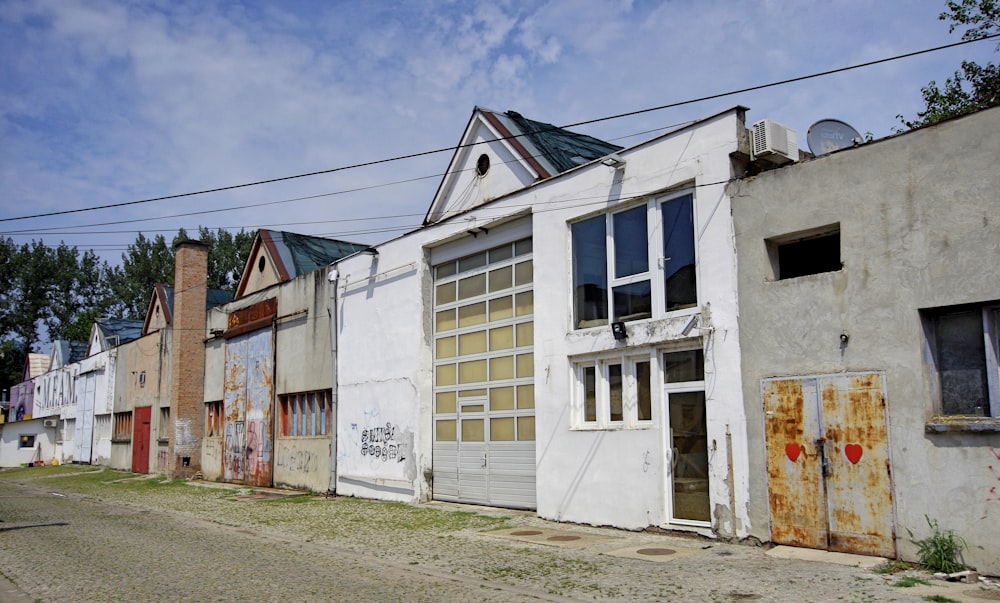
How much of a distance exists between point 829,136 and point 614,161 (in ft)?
10.3

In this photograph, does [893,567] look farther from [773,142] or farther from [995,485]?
[773,142]

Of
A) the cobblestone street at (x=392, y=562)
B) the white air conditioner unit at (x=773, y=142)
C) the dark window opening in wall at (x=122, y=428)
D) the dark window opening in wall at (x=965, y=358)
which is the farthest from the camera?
the dark window opening in wall at (x=122, y=428)

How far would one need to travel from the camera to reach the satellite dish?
11.4m

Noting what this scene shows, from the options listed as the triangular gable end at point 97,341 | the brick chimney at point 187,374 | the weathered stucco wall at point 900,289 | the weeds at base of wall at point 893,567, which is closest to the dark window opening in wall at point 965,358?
the weathered stucco wall at point 900,289

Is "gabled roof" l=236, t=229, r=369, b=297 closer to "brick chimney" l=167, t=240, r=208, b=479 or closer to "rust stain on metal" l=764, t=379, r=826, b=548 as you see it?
"brick chimney" l=167, t=240, r=208, b=479

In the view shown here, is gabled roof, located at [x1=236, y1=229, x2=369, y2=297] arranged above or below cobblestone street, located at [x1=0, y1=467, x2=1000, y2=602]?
above

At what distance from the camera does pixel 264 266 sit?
27109 mm

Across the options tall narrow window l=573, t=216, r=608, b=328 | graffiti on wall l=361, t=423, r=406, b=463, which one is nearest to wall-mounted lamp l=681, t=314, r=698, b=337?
tall narrow window l=573, t=216, r=608, b=328

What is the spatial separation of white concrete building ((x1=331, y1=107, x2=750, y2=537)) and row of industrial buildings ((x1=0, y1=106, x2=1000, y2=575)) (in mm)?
45

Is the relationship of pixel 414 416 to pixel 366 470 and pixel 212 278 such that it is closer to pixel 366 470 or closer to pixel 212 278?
pixel 366 470

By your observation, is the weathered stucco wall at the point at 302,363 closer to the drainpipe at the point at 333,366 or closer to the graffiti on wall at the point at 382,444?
the drainpipe at the point at 333,366

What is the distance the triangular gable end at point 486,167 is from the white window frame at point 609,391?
4450mm

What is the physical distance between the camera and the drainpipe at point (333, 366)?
65.6 feet

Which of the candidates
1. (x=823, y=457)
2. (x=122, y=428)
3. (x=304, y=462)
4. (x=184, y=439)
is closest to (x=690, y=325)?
(x=823, y=457)
